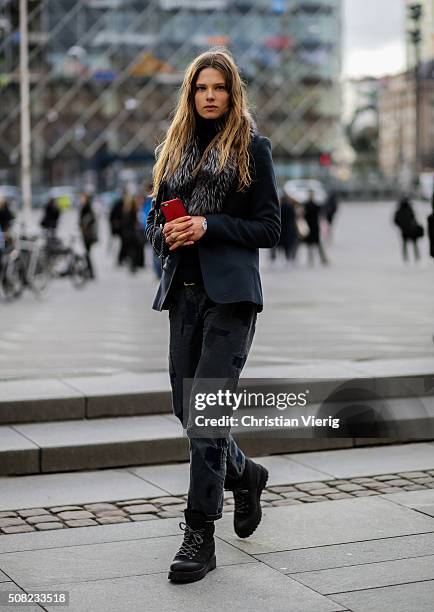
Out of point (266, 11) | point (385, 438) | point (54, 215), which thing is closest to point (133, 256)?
point (54, 215)

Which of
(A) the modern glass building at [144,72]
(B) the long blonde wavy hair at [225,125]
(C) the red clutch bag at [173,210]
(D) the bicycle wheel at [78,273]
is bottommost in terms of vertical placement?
(D) the bicycle wheel at [78,273]

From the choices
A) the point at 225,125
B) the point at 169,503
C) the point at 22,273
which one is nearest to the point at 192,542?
the point at 169,503

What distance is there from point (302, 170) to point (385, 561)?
87.2 m

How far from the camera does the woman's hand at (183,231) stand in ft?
14.3

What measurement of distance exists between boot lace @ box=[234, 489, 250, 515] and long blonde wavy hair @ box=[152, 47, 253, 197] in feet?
4.14

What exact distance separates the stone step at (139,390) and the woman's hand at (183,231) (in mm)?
2470

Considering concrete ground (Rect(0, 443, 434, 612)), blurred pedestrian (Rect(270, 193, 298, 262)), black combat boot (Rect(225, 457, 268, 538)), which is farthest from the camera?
blurred pedestrian (Rect(270, 193, 298, 262))

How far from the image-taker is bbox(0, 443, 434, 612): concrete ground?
164 inches

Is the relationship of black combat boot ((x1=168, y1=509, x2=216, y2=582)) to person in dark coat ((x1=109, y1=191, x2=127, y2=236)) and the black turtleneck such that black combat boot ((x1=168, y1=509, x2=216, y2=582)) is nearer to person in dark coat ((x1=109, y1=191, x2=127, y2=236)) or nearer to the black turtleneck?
the black turtleneck

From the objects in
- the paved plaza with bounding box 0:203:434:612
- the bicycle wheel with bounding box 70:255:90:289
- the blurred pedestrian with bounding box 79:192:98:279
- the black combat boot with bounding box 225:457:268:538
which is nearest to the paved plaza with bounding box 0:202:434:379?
the paved plaza with bounding box 0:203:434:612

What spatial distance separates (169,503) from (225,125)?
2.03 meters

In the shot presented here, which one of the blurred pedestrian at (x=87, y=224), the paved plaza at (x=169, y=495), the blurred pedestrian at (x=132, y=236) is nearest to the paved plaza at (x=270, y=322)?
the paved plaza at (x=169, y=495)

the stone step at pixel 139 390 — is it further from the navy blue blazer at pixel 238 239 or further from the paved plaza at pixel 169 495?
the navy blue blazer at pixel 238 239

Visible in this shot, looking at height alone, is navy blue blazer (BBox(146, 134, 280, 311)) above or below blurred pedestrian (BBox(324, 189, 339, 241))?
below
